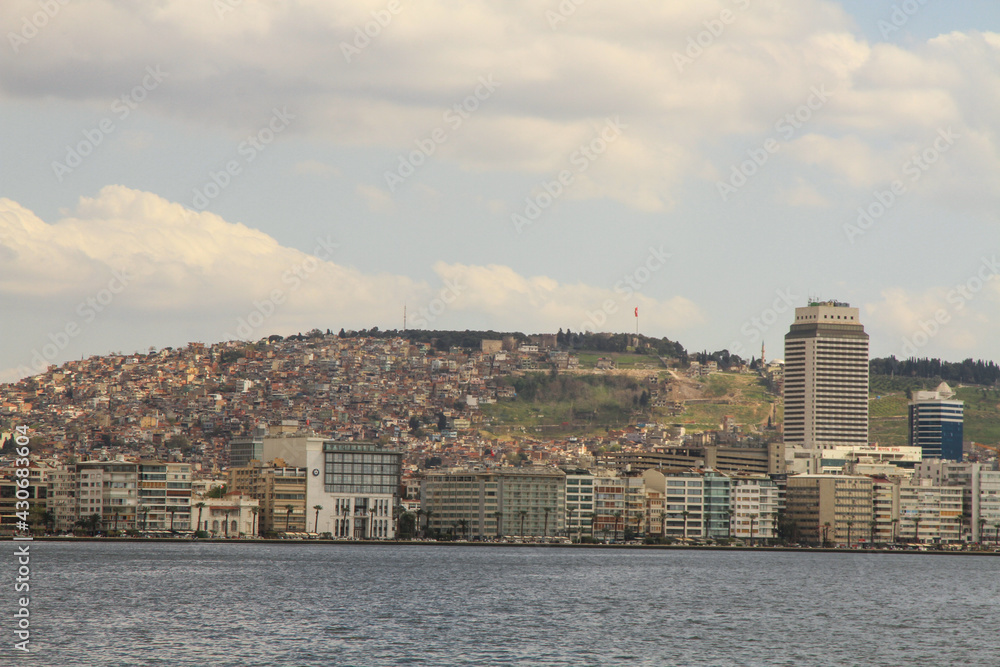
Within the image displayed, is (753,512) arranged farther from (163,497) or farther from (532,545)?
(163,497)

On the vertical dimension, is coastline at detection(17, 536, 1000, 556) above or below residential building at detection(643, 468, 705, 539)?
below

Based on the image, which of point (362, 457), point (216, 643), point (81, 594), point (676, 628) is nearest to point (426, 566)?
point (81, 594)

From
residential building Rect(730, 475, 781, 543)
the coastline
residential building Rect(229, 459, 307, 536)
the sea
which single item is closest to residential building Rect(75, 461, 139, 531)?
the coastline

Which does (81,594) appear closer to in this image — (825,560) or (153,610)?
(153,610)

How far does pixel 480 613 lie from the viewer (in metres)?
74.5

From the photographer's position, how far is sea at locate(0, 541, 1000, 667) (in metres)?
59.0

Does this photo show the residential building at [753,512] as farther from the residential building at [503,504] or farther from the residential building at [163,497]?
the residential building at [163,497]

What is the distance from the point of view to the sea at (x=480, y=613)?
193ft

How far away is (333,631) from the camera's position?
65.2 m

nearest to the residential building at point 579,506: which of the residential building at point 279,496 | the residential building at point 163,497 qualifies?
the residential building at point 279,496

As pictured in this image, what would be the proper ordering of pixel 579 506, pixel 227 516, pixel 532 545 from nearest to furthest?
1. pixel 227 516
2. pixel 532 545
3. pixel 579 506

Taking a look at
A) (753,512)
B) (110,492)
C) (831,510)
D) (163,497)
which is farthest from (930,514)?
(110,492)

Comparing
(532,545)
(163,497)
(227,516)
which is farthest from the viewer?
(532,545)

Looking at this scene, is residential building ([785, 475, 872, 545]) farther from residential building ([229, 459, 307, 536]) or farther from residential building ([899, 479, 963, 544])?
residential building ([229, 459, 307, 536])
